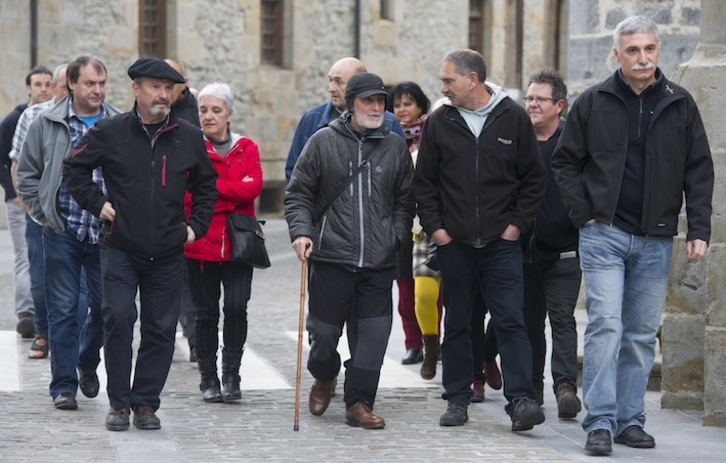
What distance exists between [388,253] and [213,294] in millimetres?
1246

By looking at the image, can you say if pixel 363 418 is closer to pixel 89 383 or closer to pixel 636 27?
pixel 89 383

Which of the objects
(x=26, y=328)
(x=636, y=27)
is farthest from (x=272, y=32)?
(x=636, y=27)

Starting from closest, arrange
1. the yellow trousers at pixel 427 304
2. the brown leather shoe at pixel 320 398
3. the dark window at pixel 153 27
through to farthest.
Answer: the brown leather shoe at pixel 320 398
the yellow trousers at pixel 427 304
the dark window at pixel 153 27

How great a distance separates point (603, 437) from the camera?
26.9ft

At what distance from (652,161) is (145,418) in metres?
2.75

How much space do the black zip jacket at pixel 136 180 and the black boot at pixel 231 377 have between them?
1067 mm

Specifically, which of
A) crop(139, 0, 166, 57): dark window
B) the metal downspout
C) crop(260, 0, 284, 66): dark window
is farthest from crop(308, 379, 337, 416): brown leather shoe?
crop(260, 0, 284, 66): dark window

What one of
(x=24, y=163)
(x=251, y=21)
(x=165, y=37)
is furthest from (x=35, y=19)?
(x=24, y=163)

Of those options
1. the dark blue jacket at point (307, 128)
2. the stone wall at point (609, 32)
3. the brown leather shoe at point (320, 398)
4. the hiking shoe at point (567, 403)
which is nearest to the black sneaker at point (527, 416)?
the hiking shoe at point (567, 403)

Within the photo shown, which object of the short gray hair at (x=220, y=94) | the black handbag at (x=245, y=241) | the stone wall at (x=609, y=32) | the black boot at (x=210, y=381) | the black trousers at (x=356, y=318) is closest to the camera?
the black trousers at (x=356, y=318)

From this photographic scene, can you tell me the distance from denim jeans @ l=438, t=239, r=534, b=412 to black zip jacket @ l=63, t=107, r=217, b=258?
1.36m

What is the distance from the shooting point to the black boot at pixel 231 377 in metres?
9.73

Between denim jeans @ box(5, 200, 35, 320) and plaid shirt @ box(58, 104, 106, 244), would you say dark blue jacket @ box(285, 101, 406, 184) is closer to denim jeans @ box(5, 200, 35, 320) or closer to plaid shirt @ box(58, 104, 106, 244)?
plaid shirt @ box(58, 104, 106, 244)

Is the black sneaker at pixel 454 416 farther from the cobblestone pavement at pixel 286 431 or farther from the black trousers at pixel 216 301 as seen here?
the black trousers at pixel 216 301
